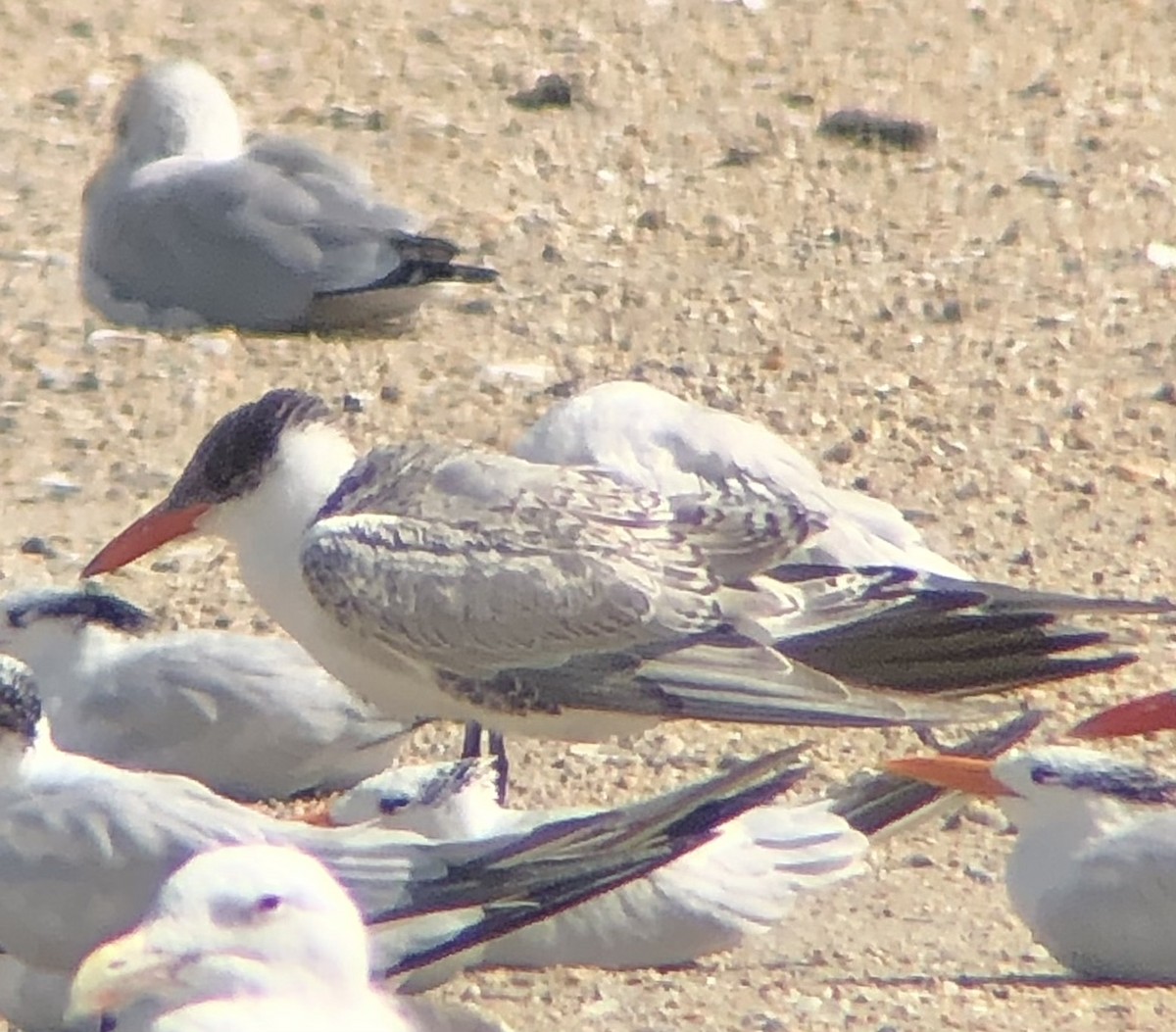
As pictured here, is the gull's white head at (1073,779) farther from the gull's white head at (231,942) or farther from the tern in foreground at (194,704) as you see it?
the gull's white head at (231,942)

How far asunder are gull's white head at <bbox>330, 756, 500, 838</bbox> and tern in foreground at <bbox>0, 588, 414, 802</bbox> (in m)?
0.72

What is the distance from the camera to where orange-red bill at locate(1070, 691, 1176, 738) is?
6469 millimetres

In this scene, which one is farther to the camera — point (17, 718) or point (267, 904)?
point (17, 718)

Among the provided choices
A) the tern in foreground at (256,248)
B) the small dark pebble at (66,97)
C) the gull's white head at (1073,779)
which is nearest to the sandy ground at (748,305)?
the small dark pebble at (66,97)

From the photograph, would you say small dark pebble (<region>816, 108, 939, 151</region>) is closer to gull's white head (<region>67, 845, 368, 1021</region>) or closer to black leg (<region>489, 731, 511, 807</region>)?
black leg (<region>489, 731, 511, 807</region>)

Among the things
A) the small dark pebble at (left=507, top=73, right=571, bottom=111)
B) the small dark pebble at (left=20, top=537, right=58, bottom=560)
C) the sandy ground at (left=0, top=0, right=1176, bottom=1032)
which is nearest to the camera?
the sandy ground at (left=0, top=0, right=1176, bottom=1032)

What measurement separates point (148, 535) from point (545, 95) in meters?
4.61

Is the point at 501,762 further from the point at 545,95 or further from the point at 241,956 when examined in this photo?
the point at 545,95

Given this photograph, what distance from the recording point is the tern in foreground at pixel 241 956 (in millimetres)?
4391

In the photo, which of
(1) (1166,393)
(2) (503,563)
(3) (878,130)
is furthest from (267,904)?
(3) (878,130)

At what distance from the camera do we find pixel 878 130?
10898mm

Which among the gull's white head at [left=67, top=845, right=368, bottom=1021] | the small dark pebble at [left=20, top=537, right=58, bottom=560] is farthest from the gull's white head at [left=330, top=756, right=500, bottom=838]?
the small dark pebble at [left=20, top=537, right=58, bottom=560]

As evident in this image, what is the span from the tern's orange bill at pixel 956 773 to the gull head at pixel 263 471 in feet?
4.36

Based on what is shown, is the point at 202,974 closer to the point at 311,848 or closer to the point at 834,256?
the point at 311,848
